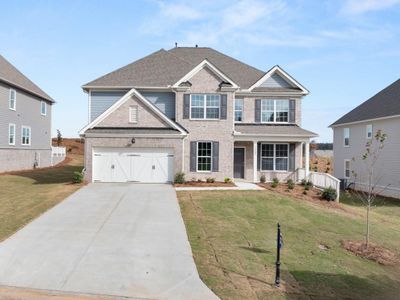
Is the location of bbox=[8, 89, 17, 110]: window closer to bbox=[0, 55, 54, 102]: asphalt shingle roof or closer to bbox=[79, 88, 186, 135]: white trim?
bbox=[0, 55, 54, 102]: asphalt shingle roof

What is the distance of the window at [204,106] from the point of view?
23.0 m

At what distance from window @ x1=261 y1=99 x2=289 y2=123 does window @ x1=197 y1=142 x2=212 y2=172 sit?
488 cm

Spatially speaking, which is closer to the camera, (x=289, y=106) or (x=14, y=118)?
(x=289, y=106)

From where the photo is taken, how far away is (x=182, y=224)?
507 inches

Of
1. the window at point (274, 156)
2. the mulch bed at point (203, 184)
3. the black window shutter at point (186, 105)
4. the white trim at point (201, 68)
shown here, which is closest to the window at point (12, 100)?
the white trim at point (201, 68)

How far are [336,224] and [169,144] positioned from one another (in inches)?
421

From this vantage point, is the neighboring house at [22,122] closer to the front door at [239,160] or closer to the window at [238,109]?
the window at [238,109]

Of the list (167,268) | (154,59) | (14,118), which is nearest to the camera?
(167,268)

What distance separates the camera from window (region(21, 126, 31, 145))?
31947mm

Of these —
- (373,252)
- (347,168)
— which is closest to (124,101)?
(373,252)

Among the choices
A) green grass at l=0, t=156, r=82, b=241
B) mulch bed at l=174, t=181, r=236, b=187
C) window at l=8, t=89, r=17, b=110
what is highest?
window at l=8, t=89, r=17, b=110

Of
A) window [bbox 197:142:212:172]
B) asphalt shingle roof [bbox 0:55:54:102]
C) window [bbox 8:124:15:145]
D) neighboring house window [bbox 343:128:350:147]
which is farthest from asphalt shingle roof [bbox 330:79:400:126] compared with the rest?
Result: window [bbox 8:124:15:145]

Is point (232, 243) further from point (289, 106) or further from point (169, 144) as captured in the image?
point (289, 106)

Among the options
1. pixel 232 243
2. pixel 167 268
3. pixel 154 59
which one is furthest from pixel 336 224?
pixel 154 59
